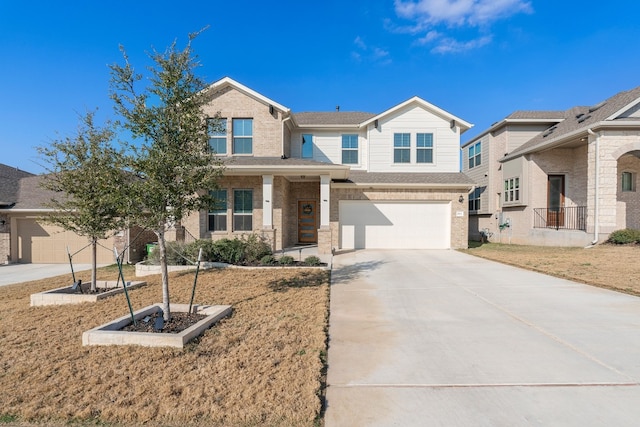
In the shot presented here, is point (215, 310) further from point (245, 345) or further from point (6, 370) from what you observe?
point (6, 370)

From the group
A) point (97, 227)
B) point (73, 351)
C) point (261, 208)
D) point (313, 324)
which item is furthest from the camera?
point (261, 208)

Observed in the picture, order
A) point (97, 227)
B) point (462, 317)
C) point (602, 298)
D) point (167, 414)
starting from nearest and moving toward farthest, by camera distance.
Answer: point (167, 414) < point (462, 317) < point (602, 298) < point (97, 227)

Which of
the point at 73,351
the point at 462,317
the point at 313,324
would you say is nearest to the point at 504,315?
the point at 462,317

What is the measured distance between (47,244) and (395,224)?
1511cm

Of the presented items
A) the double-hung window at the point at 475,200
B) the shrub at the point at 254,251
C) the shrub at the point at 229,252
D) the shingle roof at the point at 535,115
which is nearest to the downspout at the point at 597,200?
the shingle roof at the point at 535,115

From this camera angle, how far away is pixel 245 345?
13.3 feet

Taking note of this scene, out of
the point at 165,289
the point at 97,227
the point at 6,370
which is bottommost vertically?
the point at 6,370

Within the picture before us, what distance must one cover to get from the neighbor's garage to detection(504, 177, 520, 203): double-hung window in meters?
20.0

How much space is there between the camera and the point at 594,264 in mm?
9805

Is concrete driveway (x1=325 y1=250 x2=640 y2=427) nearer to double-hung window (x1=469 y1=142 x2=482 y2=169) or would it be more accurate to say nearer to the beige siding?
the beige siding

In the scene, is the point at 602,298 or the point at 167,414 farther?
the point at 602,298

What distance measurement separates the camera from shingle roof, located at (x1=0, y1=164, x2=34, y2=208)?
13.7 meters

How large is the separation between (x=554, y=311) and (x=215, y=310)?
569cm

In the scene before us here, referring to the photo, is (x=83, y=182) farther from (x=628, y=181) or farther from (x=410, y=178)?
(x=628, y=181)
